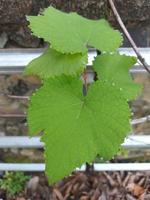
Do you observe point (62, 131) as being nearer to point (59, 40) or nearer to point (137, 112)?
point (59, 40)

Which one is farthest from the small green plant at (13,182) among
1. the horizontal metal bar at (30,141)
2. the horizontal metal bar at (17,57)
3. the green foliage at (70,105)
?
the green foliage at (70,105)

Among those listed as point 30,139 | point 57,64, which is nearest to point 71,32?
point 57,64

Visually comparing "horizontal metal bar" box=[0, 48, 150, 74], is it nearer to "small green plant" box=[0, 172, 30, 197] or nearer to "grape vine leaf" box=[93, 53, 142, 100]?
"grape vine leaf" box=[93, 53, 142, 100]

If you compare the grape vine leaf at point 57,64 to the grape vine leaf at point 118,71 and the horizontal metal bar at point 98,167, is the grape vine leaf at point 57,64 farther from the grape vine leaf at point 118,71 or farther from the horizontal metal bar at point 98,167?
the horizontal metal bar at point 98,167

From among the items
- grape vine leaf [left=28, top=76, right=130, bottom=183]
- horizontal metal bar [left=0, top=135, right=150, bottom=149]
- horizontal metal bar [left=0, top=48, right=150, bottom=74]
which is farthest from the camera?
horizontal metal bar [left=0, top=135, right=150, bottom=149]

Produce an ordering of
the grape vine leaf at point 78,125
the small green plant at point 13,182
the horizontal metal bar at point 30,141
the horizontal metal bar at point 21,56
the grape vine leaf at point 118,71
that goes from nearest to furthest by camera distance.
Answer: the grape vine leaf at point 78,125 → the grape vine leaf at point 118,71 → the horizontal metal bar at point 21,56 → the horizontal metal bar at point 30,141 → the small green plant at point 13,182

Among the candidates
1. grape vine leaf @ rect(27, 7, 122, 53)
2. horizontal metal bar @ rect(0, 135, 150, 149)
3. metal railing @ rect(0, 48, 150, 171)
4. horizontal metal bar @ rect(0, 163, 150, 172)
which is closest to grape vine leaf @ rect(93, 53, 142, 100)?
grape vine leaf @ rect(27, 7, 122, 53)

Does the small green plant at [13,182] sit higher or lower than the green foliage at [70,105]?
lower
